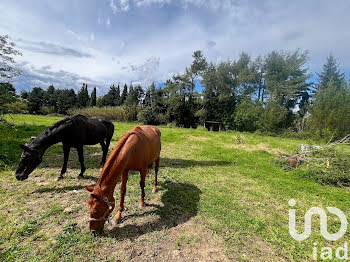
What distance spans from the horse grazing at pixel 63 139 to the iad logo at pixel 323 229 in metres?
5.67

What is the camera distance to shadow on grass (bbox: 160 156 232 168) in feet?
22.7

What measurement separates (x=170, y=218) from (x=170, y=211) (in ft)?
0.73

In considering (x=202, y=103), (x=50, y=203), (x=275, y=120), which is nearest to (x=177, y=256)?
(x=50, y=203)

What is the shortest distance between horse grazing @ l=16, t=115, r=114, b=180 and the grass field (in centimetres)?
62

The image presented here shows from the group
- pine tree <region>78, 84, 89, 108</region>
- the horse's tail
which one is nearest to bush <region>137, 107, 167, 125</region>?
pine tree <region>78, 84, 89, 108</region>

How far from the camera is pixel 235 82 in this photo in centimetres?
3086

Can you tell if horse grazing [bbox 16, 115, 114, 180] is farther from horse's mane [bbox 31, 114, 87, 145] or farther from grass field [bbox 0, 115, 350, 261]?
grass field [bbox 0, 115, 350, 261]

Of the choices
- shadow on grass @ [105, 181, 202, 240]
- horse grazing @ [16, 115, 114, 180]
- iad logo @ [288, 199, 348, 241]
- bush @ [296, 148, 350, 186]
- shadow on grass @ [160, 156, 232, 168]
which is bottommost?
iad logo @ [288, 199, 348, 241]

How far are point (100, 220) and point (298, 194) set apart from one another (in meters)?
5.48

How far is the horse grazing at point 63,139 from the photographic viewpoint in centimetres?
401

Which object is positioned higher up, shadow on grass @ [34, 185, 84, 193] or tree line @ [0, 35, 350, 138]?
tree line @ [0, 35, 350, 138]

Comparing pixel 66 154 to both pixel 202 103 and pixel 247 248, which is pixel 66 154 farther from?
pixel 202 103

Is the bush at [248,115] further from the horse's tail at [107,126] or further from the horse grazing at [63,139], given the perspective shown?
the horse grazing at [63,139]

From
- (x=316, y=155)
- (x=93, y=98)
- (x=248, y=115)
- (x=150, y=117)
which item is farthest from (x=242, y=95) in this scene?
(x=93, y=98)
